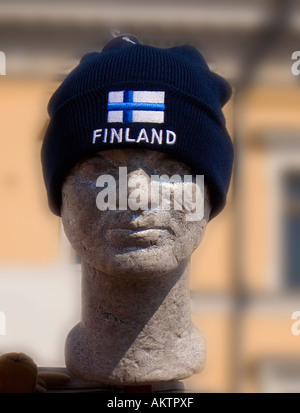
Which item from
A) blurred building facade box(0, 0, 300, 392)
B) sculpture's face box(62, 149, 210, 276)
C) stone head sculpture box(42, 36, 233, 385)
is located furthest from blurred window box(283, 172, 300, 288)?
sculpture's face box(62, 149, 210, 276)

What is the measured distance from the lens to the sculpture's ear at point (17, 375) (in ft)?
4.72

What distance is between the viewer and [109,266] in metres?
1.30

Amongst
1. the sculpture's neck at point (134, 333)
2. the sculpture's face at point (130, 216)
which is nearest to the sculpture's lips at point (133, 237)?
the sculpture's face at point (130, 216)

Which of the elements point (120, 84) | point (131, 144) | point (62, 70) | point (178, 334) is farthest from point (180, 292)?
point (62, 70)

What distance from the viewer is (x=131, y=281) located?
1.37 metres

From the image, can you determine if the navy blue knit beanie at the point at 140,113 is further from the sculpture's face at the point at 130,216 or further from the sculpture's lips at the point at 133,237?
the sculpture's lips at the point at 133,237

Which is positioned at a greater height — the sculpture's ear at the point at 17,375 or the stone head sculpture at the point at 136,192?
the stone head sculpture at the point at 136,192

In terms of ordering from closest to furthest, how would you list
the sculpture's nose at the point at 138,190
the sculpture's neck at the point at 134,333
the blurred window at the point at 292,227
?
the sculpture's nose at the point at 138,190, the sculpture's neck at the point at 134,333, the blurred window at the point at 292,227

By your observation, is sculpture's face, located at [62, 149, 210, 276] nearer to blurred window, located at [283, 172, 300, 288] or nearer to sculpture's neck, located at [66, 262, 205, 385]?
sculpture's neck, located at [66, 262, 205, 385]

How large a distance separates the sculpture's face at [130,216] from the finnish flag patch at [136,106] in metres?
0.08

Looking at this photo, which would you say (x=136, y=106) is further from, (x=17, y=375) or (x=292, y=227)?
(x=292, y=227)

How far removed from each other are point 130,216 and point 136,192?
6 centimetres

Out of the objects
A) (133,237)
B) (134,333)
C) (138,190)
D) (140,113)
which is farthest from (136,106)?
(134,333)

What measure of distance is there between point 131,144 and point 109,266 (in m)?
0.30
